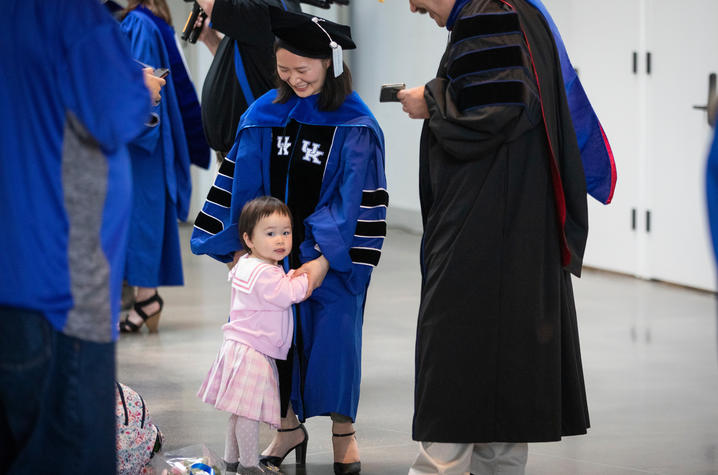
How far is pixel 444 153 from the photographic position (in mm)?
2932

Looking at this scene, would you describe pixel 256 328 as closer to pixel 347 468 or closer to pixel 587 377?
pixel 347 468

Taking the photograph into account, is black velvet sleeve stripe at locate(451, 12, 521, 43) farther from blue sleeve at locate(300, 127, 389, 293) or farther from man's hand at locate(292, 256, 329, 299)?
man's hand at locate(292, 256, 329, 299)

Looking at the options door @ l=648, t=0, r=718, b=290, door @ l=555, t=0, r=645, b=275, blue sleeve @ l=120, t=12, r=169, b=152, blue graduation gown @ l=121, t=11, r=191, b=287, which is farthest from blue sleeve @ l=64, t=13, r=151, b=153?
door @ l=555, t=0, r=645, b=275

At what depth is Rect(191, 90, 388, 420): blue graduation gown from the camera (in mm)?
3338

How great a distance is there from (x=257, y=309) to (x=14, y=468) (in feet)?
4.35

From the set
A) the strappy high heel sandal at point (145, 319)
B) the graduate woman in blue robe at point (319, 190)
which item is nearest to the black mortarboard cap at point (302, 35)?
the graduate woman in blue robe at point (319, 190)

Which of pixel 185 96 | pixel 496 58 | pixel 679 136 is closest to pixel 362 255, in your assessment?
pixel 496 58

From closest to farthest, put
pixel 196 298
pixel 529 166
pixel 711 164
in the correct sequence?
pixel 711 164, pixel 529 166, pixel 196 298

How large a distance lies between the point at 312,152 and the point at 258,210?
0.26 metres

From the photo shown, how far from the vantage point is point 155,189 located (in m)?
5.57

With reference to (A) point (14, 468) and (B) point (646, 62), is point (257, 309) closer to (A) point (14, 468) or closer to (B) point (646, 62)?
(A) point (14, 468)

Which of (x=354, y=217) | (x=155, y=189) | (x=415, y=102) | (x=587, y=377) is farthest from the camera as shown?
(x=155, y=189)

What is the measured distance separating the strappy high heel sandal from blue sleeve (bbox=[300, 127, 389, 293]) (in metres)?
2.49

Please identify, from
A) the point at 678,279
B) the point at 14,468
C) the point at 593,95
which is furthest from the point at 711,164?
the point at 593,95
